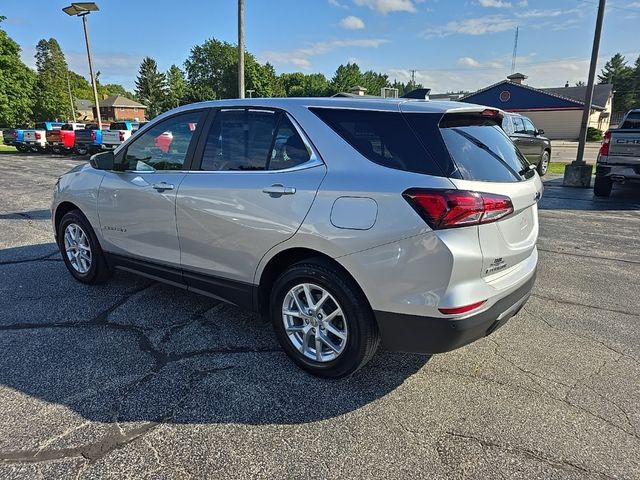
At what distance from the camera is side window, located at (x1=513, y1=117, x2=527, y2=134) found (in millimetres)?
13523

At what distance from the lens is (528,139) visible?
1405cm

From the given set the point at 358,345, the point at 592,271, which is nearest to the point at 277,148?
the point at 358,345

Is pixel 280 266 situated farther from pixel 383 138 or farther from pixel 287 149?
pixel 383 138

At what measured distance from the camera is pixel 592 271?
5285mm

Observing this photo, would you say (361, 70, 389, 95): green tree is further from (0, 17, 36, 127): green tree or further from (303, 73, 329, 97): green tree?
(0, 17, 36, 127): green tree

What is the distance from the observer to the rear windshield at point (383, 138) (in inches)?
100

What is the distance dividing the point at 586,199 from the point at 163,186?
1024cm

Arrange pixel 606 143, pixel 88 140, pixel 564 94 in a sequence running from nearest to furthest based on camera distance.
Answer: pixel 606 143 → pixel 88 140 → pixel 564 94

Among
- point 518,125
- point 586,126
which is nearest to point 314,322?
point 586,126

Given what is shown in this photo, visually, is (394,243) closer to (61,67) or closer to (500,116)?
(500,116)

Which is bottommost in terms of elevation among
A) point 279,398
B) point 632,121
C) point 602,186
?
point 279,398

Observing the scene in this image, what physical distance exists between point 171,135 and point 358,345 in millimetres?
2396

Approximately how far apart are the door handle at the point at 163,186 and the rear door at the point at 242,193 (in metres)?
0.13

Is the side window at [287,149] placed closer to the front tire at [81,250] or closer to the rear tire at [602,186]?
the front tire at [81,250]
